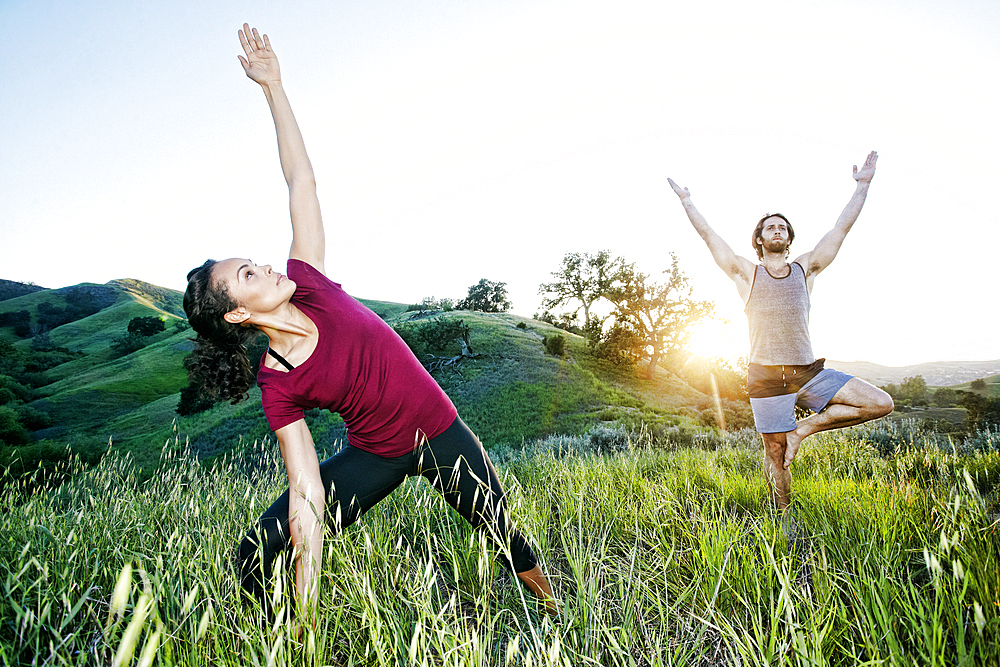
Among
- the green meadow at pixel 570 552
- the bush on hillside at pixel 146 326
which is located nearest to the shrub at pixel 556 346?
the green meadow at pixel 570 552

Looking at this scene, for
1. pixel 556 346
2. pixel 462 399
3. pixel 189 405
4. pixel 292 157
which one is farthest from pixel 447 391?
pixel 292 157

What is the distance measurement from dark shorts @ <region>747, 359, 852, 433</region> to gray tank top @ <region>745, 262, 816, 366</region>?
7cm

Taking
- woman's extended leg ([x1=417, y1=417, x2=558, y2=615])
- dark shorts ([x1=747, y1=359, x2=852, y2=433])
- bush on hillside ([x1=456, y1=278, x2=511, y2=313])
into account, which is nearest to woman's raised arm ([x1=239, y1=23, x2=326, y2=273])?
woman's extended leg ([x1=417, y1=417, x2=558, y2=615])

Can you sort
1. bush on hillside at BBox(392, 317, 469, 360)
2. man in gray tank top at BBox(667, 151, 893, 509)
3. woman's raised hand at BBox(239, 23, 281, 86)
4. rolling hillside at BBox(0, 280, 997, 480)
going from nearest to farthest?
woman's raised hand at BBox(239, 23, 281, 86) → man in gray tank top at BBox(667, 151, 893, 509) → rolling hillside at BBox(0, 280, 997, 480) → bush on hillside at BBox(392, 317, 469, 360)

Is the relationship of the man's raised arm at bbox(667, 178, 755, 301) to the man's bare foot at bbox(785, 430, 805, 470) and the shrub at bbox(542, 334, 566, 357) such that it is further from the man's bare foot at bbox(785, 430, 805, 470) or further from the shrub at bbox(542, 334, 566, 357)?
the shrub at bbox(542, 334, 566, 357)

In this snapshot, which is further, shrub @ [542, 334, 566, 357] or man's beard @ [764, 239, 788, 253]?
shrub @ [542, 334, 566, 357]

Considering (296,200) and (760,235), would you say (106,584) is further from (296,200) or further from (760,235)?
(760,235)

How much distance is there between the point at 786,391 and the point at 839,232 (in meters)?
1.37

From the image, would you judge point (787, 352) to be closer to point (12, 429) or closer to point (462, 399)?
point (462, 399)

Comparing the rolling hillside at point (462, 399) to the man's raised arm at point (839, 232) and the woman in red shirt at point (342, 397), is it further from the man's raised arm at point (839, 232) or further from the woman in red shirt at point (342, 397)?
the woman in red shirt at point (342, 397)

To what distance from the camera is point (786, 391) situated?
3771mm

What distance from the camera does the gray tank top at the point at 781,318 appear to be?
12.2 ft

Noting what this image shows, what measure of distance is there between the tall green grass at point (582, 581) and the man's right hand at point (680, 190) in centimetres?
244

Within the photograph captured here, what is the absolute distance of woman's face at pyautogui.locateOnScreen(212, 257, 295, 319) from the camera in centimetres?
228
